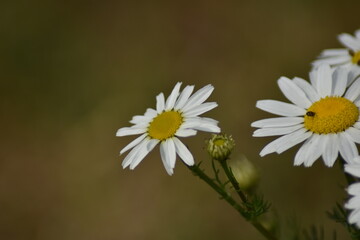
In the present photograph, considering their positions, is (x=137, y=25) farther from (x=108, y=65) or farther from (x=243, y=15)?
(x=243, y=15)

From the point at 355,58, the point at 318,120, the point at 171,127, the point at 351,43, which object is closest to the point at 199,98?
the point at 171,127

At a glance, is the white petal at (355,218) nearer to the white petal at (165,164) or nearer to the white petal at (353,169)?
the white petal at (353,169)

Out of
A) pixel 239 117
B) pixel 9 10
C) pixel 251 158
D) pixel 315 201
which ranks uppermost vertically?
pixel 9 10

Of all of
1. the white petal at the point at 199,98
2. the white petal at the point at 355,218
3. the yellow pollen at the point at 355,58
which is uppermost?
the white petal at the point at 199,98

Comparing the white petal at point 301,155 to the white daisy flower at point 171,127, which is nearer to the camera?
the white petal at point 301,155

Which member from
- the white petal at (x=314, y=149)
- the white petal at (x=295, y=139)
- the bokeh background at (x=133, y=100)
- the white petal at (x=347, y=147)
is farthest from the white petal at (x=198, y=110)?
the bokeh background at (x=133, y=100)

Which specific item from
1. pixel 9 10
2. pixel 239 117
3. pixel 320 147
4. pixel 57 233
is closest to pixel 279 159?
pixel 239 117

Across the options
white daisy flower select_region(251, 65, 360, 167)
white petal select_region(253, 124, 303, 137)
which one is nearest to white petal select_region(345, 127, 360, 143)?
white daisy flower select_region(251, 65, 360, 167)

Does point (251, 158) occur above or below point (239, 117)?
below
